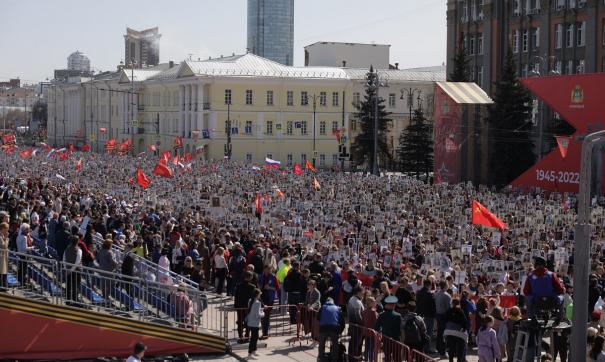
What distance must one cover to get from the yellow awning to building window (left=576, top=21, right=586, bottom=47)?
35.9ft

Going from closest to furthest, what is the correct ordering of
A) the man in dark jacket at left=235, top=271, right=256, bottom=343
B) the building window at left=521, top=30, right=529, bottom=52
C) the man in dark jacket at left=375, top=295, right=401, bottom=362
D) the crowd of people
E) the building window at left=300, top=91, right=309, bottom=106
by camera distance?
the man in dark jacket at left=375, top=295, right=401, bottom=362 → the crowd of people → the man in dark jacket at left=235, top=271, right=256, bottom=343 → the building window at left=521, top=30, right=529, bottom=52 → the building window at left=300, top=91, right=309, bottom=106

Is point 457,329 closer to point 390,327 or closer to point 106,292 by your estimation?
point 390,327

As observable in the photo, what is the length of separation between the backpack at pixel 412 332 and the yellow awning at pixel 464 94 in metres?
37.7

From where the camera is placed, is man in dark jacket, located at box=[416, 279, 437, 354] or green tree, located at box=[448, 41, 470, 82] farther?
green tree, located at box=[448, 41, 470, 82]

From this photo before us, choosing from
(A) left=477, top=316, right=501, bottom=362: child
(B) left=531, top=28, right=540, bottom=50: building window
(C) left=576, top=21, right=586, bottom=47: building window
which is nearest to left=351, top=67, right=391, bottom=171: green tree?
(B) left=531, top=28, right=540, bottom=50: building window

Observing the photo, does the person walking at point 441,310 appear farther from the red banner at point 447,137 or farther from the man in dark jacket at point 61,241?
the red banner at point 447,137

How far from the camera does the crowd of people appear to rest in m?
14.7

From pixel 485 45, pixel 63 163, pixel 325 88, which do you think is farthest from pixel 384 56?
pixel 63 163

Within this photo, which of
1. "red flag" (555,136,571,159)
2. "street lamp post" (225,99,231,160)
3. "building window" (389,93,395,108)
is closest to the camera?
"red flag" (555,136,571,159)

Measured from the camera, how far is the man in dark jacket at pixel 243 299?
16391 millimetres

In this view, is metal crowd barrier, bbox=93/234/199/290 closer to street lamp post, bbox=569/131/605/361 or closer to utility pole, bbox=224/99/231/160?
street lamp post, bbox=569/131/605/361

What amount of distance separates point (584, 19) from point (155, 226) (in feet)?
134

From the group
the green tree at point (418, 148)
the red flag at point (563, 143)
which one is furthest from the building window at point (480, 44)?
the red flag at point (563, 143)

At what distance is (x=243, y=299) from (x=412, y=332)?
12.8ft
